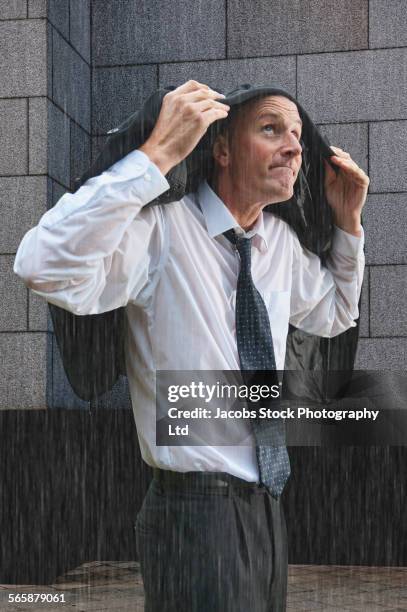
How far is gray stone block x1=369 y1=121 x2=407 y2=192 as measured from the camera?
6070 mm

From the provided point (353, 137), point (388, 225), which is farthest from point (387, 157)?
point (388, 225)

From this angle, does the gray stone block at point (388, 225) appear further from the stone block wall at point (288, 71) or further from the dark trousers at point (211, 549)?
the dark trousers at point (211, 549)

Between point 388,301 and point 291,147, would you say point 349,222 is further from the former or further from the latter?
point 388,301

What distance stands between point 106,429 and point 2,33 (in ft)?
7.87

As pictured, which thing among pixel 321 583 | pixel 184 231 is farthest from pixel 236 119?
pixel 321 583

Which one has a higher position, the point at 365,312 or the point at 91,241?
the point at 91,241

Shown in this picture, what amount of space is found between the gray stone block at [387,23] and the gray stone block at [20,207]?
2.15 m

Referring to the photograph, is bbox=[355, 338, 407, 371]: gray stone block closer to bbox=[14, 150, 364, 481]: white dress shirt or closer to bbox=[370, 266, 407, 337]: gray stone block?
bbox=[370, 266, 407, 337]: gray stone block

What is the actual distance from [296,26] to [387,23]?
537 millimetres

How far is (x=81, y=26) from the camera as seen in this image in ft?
19.8

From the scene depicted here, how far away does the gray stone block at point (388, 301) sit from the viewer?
19.6ft

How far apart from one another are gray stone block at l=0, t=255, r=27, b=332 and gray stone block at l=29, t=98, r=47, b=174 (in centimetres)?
54

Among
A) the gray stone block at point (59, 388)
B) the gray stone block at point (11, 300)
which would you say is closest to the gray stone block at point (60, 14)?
the gray stone block at point (11, 300)

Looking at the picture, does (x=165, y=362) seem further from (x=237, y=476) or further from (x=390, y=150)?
(x=390, y=150)
